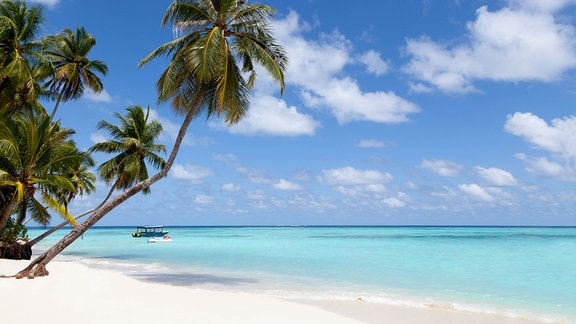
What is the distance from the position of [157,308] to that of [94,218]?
17.0 ft

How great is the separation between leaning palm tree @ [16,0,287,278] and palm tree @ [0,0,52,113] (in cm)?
619

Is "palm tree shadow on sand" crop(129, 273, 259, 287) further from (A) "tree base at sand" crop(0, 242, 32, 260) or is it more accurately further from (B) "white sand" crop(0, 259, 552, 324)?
(A) "tree base at sand" crop(0, 242, 32, 260)

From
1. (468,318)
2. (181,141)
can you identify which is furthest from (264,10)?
(468,318)

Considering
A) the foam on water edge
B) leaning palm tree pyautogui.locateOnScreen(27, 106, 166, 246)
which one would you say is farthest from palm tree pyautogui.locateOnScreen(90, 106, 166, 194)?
the foam on water edge

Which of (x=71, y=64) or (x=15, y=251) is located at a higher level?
(x=71, y=64)

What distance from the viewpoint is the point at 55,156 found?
509 inches

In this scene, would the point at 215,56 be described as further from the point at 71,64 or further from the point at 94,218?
the point at 71,64

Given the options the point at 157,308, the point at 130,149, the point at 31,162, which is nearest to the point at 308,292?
the point at 157,308

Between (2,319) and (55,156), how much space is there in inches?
287

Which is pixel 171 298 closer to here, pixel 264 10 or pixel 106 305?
pixel 106 305

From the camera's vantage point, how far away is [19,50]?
17500 millimetres

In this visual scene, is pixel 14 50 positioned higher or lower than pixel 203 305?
higher

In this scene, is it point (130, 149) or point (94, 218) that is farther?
point (130, 149)

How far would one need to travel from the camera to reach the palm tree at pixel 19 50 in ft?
53.7
